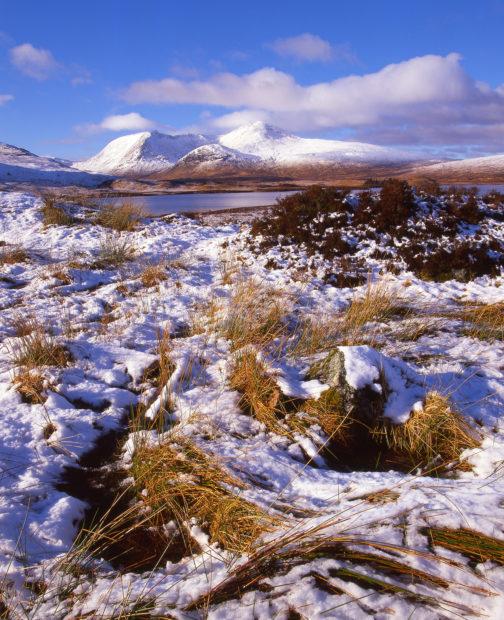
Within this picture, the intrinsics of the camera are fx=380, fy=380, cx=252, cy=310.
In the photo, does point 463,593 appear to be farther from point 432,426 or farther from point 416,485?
point 432,426

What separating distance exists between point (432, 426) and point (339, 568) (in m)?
1.68

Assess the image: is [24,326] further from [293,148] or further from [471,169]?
[293,148]

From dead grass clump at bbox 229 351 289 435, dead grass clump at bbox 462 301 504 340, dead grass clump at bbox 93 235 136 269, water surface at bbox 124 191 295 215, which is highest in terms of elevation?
water surface at bbox 124 191 295 215

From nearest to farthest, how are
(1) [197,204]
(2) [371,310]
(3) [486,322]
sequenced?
(3) [486,322], (2) [371,310], (1) [197,204]

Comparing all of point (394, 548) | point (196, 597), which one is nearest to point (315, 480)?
point (394, 548)

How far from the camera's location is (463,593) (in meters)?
1.25

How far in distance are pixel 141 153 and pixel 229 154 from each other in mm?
34779

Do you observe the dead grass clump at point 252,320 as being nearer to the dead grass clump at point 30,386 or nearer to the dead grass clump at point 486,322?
the dead grass clump at point 30,386

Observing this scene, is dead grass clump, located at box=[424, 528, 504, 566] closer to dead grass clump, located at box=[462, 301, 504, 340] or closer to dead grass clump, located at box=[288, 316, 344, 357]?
dead grass clump, located at box=[288, 316, 344, 357]

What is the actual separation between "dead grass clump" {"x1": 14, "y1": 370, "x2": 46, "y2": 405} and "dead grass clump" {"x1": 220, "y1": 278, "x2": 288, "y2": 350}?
180 cm

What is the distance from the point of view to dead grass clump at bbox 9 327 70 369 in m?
3.62

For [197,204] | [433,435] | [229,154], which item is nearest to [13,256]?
[433,435]

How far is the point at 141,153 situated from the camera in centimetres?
12469

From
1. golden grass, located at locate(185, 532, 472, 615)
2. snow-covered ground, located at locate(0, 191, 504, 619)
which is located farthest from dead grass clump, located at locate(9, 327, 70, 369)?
golden grass, located at locate(185, 532, 472, 615)
